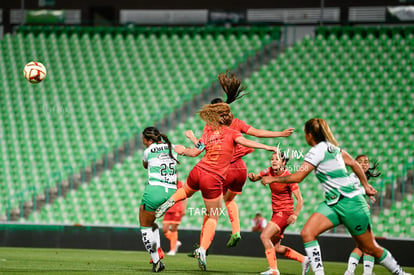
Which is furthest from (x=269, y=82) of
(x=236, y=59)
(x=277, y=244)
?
(x=277, y=244)

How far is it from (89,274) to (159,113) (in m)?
12.3

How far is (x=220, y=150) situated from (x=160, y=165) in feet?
3.39

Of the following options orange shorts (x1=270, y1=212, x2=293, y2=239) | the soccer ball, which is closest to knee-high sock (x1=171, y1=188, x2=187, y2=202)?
orange shorts (x1=270, y1=212, x2=293, y2=239)

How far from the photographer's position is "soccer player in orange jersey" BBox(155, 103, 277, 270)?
8.59 meters

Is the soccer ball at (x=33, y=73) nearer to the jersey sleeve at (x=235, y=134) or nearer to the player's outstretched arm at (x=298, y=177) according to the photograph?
the jersey sleeve at (x=235, y=134)

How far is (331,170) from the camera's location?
7.05 metres

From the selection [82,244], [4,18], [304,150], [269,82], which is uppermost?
[4,18]

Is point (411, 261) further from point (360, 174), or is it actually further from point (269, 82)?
point (269, 82)

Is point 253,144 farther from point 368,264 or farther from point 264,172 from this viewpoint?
point 368,264

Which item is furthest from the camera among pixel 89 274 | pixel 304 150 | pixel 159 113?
pixel 159 113

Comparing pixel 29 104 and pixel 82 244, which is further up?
pixel 29 104

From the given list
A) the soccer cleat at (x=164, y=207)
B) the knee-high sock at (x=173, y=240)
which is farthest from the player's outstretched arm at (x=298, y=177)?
the knee-high sock at (x=173, y=240)

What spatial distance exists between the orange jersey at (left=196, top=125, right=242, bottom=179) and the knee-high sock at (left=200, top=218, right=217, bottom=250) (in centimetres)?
66

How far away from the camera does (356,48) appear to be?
20.7 meters
